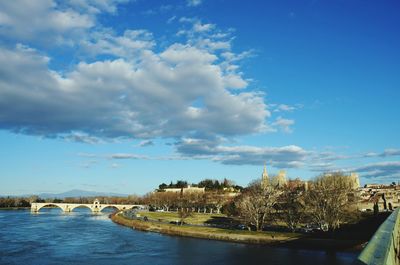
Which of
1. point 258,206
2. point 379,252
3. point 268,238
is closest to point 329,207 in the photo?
point 268,238

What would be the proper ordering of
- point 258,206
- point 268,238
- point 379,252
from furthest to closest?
point 258,206 → point 268,238 → point 379,252

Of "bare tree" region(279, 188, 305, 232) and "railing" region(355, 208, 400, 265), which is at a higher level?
"railing" region(355, 208, 400, 265)

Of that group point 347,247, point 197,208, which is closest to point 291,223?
point 347,247

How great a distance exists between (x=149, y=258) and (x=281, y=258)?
17.1 meters

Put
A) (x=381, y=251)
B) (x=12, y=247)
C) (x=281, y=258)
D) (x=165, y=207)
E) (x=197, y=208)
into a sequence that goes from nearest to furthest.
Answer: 1. (x=381, y=251)
2. (x=281, y=258)
3. (x=12, y=247)
4. (x=197, y=208)
5. (x=165, y=207)

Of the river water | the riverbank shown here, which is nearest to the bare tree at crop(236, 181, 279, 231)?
the riverbank

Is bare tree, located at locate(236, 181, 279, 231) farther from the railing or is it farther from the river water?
the railing

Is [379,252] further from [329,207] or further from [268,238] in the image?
[329,207]

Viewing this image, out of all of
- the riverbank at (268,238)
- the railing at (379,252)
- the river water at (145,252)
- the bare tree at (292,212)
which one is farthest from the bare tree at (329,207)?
the railing at (379,252)

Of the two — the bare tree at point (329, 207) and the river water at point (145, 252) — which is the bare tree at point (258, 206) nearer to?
the bare tree at point (329, 207)

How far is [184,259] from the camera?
4831cm

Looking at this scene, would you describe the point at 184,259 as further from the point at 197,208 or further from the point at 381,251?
the point at 197,208

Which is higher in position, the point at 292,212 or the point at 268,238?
the point at 292,212

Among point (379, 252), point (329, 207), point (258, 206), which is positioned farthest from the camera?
point (258, 206)
